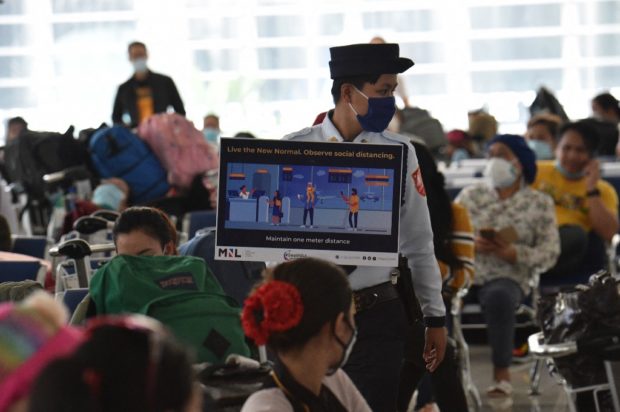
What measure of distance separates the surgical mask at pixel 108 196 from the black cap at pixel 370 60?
17.2ft

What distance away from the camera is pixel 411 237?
14.1 ft

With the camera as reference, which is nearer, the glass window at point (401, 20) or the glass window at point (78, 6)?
the glass window at point (78, 6)

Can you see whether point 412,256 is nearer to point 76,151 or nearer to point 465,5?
point 76,151

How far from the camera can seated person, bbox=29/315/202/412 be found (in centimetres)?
171

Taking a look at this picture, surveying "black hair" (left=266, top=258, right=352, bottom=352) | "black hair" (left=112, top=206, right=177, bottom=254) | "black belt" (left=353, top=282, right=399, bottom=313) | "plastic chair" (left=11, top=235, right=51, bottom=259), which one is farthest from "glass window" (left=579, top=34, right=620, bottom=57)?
"black hair" (left=266, top=258, right=352, bottom=352)

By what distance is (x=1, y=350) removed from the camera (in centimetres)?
187

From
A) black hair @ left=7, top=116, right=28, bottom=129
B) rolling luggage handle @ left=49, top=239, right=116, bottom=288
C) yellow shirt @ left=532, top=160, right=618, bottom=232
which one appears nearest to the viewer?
rolling luggage handle @ left=49, top=239, right=116, bottom=288

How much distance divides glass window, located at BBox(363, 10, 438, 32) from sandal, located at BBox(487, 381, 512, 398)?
18.2 m

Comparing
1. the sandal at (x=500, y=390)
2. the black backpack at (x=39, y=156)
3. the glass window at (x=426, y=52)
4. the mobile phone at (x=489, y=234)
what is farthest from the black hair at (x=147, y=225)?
the glass window at (x=426, y=52)

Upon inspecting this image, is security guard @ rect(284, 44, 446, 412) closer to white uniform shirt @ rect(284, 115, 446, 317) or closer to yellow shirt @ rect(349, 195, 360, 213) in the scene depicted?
white uniform shirt @ rect(284, 115, 446, 317)

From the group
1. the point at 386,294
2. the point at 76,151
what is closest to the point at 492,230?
the point at 76,151

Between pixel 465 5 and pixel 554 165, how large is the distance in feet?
54.3

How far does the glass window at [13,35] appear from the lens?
992 inches

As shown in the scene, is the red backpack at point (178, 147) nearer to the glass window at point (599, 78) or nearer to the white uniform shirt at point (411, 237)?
the white uniform shirt at point (411, 237)
